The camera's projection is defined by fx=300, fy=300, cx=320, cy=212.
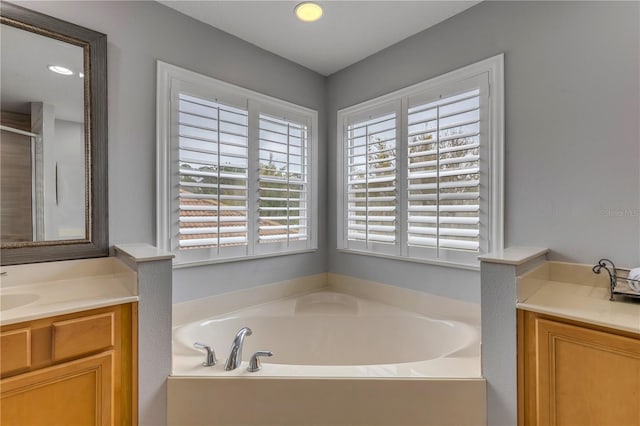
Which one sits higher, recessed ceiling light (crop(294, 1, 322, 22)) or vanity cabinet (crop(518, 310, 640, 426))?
recessed ceiling light (crop(294, 1, 322, 22))

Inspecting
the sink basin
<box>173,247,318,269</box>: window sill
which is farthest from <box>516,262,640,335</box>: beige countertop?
the sink basin

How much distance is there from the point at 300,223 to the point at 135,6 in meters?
1.82

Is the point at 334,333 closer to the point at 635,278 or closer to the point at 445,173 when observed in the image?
the point at 445,173

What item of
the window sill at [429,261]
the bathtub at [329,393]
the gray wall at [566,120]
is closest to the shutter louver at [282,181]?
the window sill at [429,261]

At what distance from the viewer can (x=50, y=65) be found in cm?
155

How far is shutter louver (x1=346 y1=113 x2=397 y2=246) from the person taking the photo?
2336 millimetres

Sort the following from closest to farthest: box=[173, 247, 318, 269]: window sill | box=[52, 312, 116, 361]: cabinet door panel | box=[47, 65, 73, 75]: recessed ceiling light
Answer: box=[52, 312, 116, 361]: cabinet door panel < box=[47, 65, 73, 75]: recessed ceiling light < box=[173, 247, 318, 269]: window sill


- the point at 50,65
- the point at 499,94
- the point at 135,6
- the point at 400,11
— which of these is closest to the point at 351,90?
the point at 400,11

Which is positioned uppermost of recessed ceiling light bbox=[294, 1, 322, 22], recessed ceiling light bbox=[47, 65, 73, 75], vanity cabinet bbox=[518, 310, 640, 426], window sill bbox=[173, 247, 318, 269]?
recessed ceiling light bbox=[294, 1, 322, 22]

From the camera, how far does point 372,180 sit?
245cm

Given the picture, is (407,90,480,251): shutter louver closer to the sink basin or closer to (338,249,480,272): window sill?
(338,249,480,272): window sill

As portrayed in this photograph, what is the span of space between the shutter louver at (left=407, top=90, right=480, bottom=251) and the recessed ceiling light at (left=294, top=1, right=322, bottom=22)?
90 cm

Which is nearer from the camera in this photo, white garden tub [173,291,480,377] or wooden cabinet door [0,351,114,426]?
wooden cabinet door [0,351,114,426]

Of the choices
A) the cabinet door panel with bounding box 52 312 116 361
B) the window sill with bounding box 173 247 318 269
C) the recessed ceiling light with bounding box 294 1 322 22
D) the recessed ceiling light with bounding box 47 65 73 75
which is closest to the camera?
the cabinet door panel with bounding box 52 312 116 361
